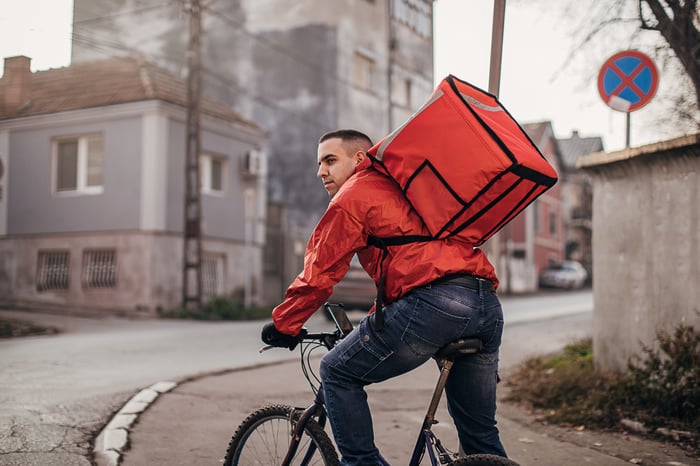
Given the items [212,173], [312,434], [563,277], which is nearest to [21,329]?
[212,173]

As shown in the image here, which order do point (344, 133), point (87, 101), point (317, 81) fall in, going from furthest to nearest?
1. point (317, 81)
2. point (87, 101)
3. point (344, 133)

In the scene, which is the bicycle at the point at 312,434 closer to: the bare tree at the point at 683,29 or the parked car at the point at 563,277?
the bare tree at the point at 683,29

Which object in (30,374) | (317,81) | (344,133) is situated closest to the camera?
(344,133)

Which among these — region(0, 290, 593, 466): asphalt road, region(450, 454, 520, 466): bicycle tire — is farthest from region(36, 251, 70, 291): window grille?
region(450, 454, 520, 466): bicycle tire

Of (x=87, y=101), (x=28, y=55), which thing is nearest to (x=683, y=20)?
(x=28, y=55)

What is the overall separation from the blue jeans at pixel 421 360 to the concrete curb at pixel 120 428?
92.2 inches

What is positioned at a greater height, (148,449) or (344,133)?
(344,133)

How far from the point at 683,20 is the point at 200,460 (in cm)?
573

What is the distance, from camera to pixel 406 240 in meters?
2.87

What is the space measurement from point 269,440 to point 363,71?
29.6m

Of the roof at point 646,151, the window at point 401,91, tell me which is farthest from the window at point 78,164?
the roof at point 646,151

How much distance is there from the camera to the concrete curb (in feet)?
16.3

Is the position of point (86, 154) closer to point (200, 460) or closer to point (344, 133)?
point (200, 460)

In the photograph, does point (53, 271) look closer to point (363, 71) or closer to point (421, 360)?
point (363, 71)
